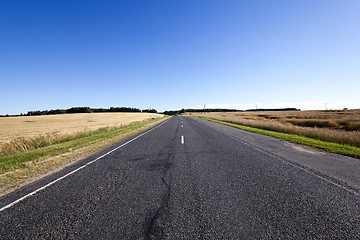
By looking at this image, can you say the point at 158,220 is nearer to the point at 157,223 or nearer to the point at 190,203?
the point at 157,223

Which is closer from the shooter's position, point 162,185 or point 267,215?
point 267,215

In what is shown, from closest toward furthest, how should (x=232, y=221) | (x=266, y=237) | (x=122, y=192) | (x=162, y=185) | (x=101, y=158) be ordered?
(x=266, y=237) < (x=232, y=221) < (x=122, y=192) < (x=162, y=185) < (x=101, y=158)

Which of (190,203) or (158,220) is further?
(190,203)

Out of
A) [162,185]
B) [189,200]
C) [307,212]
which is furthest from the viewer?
[162,185]

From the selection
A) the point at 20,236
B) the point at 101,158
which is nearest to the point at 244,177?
the point at 20,236

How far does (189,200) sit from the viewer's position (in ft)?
10.5

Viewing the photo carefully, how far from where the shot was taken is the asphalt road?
2.35m

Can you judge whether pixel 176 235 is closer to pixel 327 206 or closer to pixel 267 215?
pixel 267 215

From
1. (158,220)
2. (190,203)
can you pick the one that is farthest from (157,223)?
(190,203)

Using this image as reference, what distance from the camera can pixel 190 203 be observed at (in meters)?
3.10

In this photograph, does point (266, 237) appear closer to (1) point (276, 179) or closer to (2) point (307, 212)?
(2) point (307, 212)

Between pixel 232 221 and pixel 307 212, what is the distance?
1.50 meters

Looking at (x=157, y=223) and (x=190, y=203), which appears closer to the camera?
(x=157, y=223)

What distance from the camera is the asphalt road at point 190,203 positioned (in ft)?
7.72
